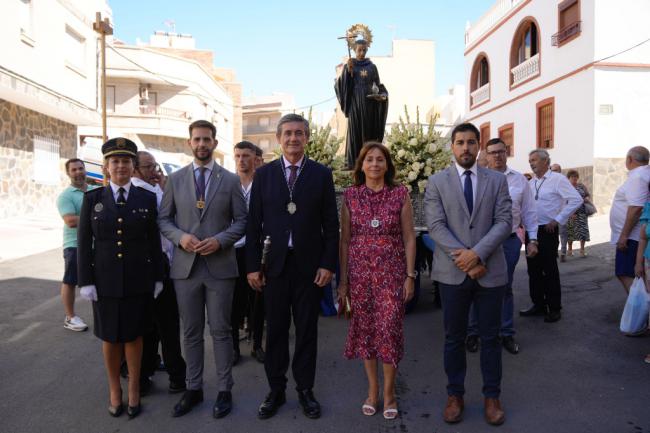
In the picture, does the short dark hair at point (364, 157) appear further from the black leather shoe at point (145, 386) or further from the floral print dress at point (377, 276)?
the black leather shoe at point (145, 386)

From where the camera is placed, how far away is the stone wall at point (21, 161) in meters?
14.6

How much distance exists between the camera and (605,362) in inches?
184

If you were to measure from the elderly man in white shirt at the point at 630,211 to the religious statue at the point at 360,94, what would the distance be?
2.86 meters

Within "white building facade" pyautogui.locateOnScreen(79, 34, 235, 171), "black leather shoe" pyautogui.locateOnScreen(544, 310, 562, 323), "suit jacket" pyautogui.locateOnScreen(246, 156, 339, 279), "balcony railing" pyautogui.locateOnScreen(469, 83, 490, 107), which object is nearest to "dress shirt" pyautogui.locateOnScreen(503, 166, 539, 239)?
"black leather shoe" pyautogui.locateOnScreen(544, 310, 562, 323)

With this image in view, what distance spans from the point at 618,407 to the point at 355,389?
79.5 inches

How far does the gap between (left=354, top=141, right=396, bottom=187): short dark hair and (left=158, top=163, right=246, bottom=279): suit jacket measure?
0.99m

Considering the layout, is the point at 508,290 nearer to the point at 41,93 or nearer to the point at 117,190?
the point at 117,190

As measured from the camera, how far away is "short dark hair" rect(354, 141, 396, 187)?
3.76 m

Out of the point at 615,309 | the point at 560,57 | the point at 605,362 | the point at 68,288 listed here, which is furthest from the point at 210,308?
the point at 560,57

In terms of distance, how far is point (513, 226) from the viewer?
5031 mm

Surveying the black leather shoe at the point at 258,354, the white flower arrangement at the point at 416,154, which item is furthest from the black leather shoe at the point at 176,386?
the white flower arrangement at the point at 416,154

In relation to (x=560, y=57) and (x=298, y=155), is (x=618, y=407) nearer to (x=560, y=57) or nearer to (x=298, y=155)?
(x=298, y=155)

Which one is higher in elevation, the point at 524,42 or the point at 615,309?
the point at 524,42

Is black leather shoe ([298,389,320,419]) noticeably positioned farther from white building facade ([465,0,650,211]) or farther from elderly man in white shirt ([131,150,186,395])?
white building facade ([465,0,650,211])
